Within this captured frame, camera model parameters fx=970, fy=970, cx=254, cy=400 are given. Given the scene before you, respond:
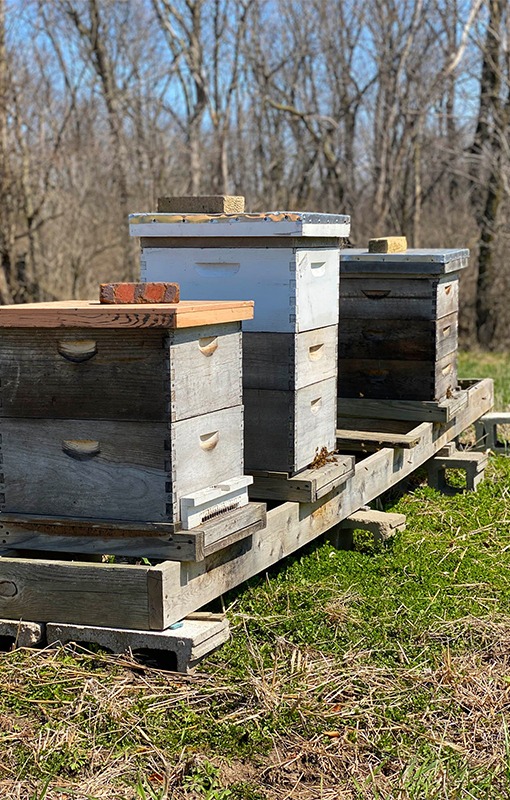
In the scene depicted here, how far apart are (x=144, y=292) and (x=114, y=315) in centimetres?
19

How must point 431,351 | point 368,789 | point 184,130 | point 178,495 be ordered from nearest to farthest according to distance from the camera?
point 368,789
point 178,495
point 431,351
point 184,130

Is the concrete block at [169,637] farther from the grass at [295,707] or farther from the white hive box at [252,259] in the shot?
the white hive box at [252,259]

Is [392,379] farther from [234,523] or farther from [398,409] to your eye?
[234,523]

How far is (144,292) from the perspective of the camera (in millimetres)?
3172

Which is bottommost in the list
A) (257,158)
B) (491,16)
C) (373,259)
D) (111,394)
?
(111,394)

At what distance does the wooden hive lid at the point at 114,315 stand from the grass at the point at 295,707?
1.05m

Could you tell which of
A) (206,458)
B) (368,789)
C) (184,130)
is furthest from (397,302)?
(184,130)

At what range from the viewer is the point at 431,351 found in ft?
17.2

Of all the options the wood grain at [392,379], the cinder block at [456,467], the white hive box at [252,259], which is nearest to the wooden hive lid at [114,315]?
the white hive box at [252,259]

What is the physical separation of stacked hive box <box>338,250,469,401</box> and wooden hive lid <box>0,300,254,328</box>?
85.5 inches

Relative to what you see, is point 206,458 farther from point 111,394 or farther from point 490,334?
point 490,334

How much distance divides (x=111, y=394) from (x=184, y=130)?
41.2 ft

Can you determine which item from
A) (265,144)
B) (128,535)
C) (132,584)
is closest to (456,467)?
(128,535)

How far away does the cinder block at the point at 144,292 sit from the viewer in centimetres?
316
